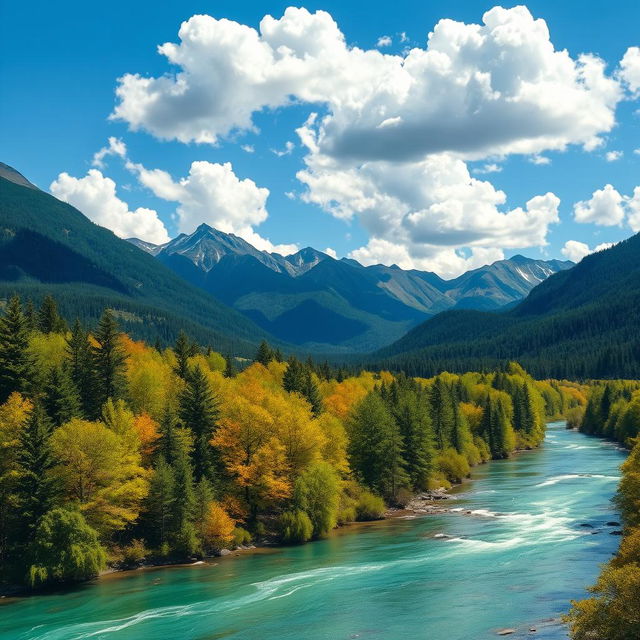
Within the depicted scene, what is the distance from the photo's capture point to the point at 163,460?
66188 millimetres

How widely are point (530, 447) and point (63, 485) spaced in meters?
117

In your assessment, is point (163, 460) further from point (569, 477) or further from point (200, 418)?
point (569, 477)

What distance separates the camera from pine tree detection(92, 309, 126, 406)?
3083 inches

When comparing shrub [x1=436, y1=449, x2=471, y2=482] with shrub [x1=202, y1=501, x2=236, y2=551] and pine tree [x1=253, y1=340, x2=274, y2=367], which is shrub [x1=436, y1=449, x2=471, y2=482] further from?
shrub [x1=202, y1=501, x2=236, y2=551]

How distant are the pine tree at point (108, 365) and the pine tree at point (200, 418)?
8110 mm

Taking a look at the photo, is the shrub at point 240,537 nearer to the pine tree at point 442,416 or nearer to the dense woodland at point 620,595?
the dense woodland at point 620,595

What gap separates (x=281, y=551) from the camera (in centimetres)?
6638

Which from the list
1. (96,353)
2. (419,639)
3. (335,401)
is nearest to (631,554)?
(419,639)

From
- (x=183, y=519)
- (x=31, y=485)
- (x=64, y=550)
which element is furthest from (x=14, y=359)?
(x=183, y=519)

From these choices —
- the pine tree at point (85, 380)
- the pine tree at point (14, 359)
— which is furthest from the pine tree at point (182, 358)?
the pine tree at point (14, 359)

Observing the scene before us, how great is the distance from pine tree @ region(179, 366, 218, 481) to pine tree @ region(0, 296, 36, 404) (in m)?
17.0

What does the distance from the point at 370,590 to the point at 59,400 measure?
37010mm

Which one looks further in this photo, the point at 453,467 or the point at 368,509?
the point at 453,467

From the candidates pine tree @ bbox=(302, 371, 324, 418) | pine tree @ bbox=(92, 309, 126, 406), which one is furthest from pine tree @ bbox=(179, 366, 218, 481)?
pine tree @ bbox=(302, 371, 324, 418)
